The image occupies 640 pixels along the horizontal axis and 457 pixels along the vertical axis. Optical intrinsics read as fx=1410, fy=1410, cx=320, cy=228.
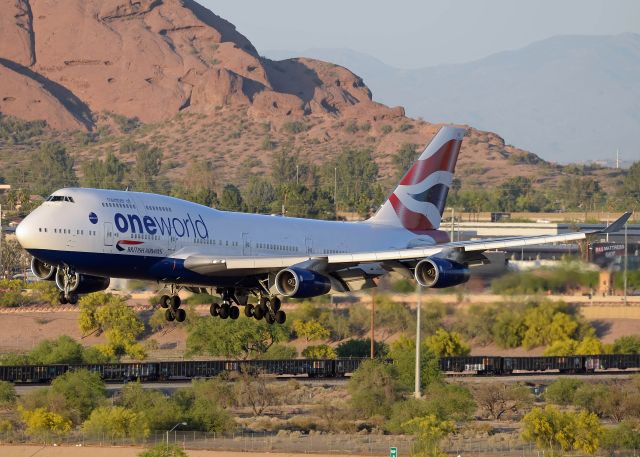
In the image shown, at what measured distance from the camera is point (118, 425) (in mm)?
105000

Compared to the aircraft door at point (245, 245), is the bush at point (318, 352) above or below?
below

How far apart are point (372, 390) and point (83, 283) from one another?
2160 inches

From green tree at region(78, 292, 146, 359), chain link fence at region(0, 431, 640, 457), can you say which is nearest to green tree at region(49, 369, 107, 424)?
chain link fence at region(0, 431, 640, 457)

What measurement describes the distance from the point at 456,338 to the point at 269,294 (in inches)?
2949

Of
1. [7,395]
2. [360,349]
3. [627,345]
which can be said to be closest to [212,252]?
[7,395]

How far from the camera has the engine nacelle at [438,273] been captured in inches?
2699

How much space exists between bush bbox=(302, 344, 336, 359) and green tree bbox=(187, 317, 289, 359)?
540 cm

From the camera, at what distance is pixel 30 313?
555 ft

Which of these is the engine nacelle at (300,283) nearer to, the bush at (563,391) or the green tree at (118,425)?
the green tree at (118,425)

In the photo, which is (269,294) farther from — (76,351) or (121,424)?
(76,351)

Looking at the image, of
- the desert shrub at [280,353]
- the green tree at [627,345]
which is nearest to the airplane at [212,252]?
the desert shrub at [280,353]

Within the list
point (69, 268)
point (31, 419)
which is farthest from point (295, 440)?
point (69, 268)

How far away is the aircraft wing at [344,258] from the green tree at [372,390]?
47366 millimetres

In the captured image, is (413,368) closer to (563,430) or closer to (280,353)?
(280,353)
